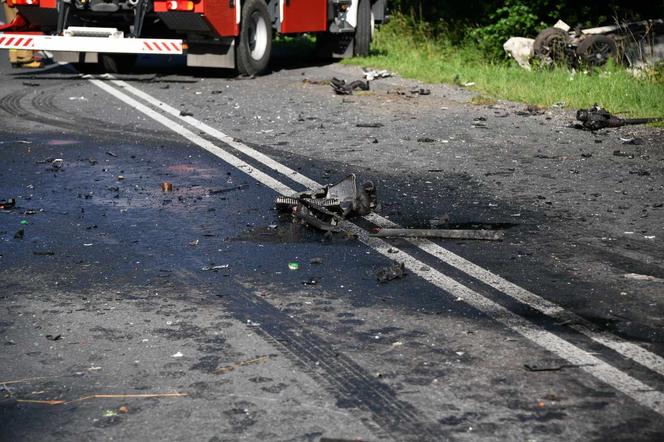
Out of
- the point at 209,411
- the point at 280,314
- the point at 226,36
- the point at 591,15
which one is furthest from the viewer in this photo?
the point at 591,15

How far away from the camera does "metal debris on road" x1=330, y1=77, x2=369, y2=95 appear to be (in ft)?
50.4

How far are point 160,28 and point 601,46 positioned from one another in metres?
6.57

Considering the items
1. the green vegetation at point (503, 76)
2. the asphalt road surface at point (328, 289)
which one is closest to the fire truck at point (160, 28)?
the green vegetation at point (503, 76)

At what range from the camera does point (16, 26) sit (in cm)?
1741

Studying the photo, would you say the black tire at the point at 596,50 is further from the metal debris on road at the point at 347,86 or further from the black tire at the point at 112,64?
the black tire at the point at 112,64

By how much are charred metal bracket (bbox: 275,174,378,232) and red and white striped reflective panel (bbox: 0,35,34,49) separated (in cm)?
956

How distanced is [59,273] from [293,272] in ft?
4.44

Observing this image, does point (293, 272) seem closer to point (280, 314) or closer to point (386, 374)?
point (280, 314)

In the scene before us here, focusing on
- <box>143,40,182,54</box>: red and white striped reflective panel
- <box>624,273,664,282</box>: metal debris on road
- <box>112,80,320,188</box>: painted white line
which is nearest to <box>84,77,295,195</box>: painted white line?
<box>112,80,320,188</box>: painted white line

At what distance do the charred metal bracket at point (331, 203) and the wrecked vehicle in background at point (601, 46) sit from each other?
8.66m

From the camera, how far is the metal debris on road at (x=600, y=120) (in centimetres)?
1182

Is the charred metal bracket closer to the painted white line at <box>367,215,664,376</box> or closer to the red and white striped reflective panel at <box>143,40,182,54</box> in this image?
the painted white line at <box>367,215,664,376</box>

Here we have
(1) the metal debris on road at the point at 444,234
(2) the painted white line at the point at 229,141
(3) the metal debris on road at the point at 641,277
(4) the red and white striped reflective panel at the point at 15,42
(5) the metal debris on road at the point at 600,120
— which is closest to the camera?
(3) the metal debris on road at the point at 641,277

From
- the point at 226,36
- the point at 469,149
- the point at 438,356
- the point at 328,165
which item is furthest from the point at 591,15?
the point at 438,356
